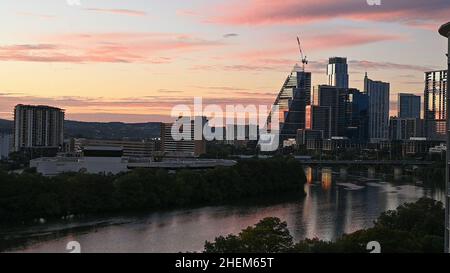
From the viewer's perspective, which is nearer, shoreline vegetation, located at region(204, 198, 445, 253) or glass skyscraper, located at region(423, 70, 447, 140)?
shoreline vegetation, located at region(204, 198, 445, 253)

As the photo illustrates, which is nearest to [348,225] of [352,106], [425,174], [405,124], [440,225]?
[440,225]

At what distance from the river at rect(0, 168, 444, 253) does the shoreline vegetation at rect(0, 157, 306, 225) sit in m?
0.46

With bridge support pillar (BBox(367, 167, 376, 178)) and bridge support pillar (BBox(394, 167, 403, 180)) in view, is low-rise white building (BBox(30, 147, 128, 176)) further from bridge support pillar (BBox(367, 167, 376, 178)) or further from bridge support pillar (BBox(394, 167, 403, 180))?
bridge support pillar (BBox(394, 167, 403, 180))

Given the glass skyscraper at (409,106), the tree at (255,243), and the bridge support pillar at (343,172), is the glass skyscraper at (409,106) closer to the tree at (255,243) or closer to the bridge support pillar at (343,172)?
the bridge support pillar at (343,172)

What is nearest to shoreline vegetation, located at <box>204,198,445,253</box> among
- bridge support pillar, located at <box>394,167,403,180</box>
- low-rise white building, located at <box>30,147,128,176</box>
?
low-rise white building, located at <box>30,147,128,176</box>

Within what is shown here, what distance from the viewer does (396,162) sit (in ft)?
48.1

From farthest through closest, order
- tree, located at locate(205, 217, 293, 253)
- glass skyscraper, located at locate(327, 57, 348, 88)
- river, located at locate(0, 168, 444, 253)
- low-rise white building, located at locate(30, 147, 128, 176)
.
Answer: glass skyscraper, located at locate(327, 57, 348, 88) < low-rise white building, located at locate(30, 147, 128, 176) < river, located at locate(0, 168, 444, 253) < tree, located at locate(205, 217, 293, 253)

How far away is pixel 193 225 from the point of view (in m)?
5.79

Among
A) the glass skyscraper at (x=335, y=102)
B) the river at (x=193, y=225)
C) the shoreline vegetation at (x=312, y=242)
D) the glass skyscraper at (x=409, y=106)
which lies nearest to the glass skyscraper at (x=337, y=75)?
the glass skyscraper at (x=335, y=102)

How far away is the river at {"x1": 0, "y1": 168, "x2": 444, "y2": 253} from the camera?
4711mm

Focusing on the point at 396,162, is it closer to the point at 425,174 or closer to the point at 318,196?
the point at 425,174

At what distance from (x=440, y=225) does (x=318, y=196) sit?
4820 mm

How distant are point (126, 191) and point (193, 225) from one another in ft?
5.82

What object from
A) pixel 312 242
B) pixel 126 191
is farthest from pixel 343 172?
pixel 312 242
